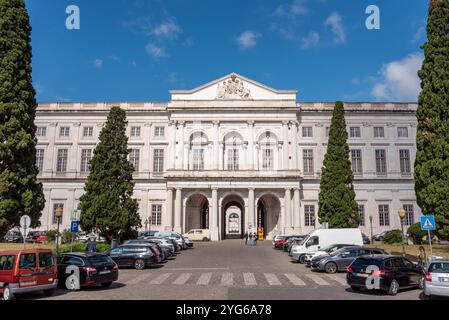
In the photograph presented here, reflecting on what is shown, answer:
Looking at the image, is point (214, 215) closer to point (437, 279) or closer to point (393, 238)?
point (393, 238)

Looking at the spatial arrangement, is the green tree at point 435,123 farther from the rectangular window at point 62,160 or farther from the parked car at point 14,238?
the rectangular window at point 62,160

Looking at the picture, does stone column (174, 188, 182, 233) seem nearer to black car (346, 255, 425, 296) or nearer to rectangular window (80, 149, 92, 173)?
rectangular window (80, 149, 92, 173)


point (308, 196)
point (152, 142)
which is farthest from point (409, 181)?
point (152, 142)

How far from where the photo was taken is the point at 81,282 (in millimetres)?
14703

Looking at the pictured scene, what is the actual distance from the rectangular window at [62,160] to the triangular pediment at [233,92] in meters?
17.8

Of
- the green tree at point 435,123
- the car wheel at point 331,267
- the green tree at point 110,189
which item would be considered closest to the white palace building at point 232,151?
the green tree at point 110,189

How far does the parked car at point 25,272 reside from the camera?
12.5 m

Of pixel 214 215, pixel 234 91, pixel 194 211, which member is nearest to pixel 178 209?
pixel 214 215

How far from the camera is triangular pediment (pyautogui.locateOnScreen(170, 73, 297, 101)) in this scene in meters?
55.3

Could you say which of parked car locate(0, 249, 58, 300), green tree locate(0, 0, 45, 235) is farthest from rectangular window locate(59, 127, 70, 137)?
parked car locate(0, 249, 58, 300)

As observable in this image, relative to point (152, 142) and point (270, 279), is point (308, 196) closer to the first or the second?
point (152, 142)

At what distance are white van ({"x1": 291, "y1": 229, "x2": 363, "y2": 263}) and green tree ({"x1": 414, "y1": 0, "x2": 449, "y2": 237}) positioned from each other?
16.8 ft

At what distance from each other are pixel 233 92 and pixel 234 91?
198 millimetres
